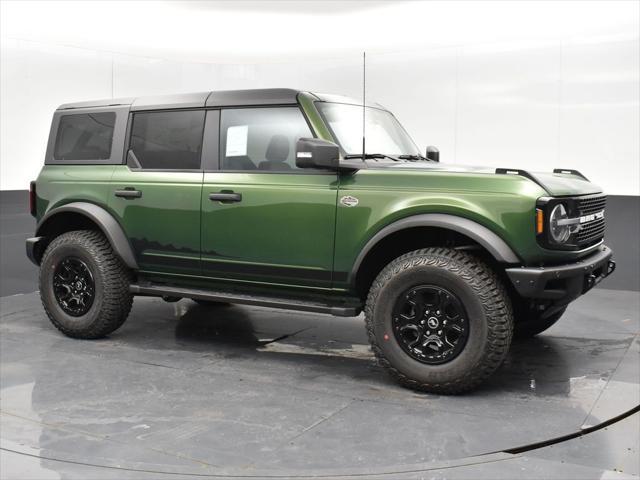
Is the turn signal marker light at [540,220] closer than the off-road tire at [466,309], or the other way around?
the turn signal marker light at [540,220]

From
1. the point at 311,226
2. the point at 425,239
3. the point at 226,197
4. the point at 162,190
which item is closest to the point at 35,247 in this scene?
the point at 162,190

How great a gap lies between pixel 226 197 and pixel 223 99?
0.74 metres

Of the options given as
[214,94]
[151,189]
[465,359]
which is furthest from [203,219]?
[465,359]

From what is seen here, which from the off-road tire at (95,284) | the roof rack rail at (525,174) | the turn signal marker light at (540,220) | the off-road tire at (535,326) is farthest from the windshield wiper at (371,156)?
the off-road tire at (95,284)

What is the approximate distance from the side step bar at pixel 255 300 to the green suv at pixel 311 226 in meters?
0.01

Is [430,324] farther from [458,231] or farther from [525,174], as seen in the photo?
[525,174]

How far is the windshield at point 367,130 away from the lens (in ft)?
16.3

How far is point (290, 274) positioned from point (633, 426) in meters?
2.19

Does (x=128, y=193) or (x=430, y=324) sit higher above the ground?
(x=128, y=193)

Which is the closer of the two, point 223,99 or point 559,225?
point 559,225

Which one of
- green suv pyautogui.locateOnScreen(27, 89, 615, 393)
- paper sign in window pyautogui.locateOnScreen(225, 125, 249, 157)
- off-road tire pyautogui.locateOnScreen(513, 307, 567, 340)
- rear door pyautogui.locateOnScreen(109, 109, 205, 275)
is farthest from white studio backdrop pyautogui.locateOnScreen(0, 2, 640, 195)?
paper sign in window pyautogui.locateOnScreen(225, 125, 249, 157)

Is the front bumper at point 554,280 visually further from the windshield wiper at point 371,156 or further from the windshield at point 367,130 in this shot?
the windshield at point 367,130

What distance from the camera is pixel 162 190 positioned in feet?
17.6

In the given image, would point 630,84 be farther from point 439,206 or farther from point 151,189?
point 151,189
